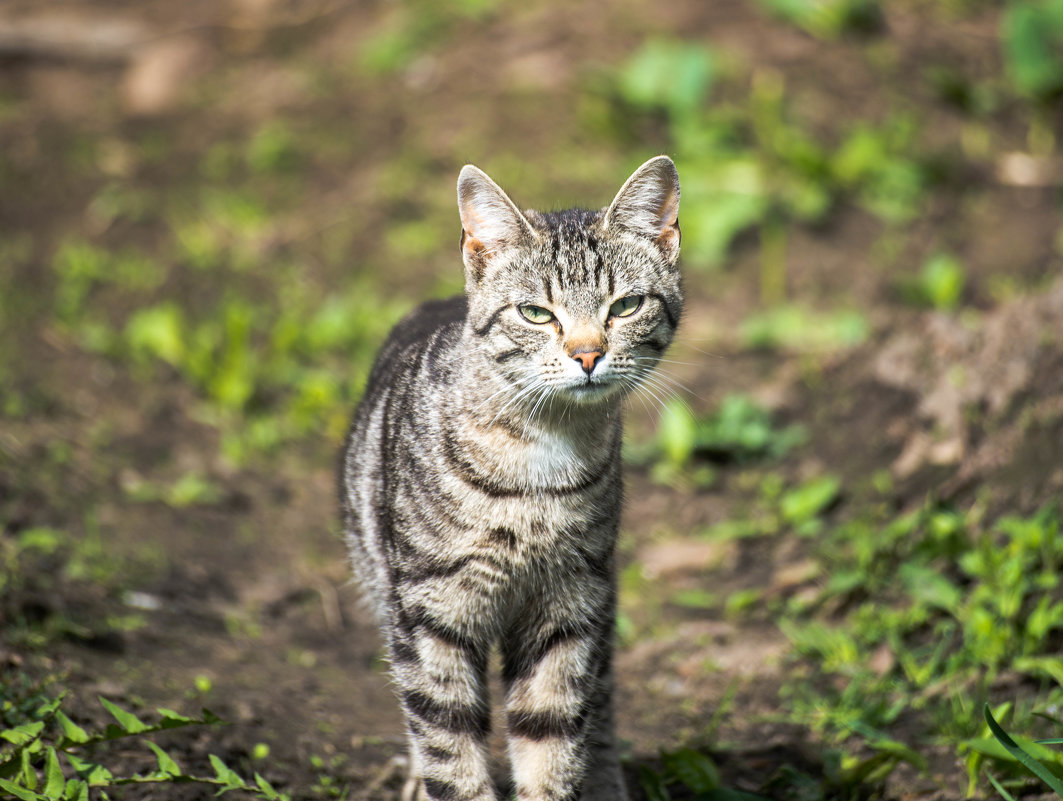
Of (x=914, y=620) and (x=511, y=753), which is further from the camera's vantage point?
(x=914, y=620)

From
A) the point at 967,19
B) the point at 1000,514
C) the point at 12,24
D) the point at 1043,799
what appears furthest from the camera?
the point at 12,24

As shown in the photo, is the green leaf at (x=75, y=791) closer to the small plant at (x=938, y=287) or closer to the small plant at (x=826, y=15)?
the small plant at (x=938, y=287)

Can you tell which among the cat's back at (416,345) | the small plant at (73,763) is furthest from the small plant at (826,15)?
the small plant at (73,763)

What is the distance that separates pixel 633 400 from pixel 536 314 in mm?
2753

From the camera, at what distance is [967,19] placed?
7977mm

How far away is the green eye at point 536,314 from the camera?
9.48 feet

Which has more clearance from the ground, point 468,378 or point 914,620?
point 468,378

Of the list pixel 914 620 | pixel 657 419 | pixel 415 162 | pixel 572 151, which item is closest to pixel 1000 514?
pixel 914 620

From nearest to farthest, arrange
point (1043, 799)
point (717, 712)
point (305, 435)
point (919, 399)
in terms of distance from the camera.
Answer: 1. point (1043, 799)
2. point (717, 712)
3. point (919, 399)
4. point (305, 435)

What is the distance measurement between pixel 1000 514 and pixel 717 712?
1275mm

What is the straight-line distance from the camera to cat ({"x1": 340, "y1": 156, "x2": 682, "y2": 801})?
2793mm

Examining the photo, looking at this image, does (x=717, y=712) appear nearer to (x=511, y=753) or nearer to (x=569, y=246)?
(x=511, y=753)

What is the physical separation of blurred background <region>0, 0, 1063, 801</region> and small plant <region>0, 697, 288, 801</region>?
0.02 m

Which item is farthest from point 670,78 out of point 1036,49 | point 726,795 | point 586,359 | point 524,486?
point 726,795
